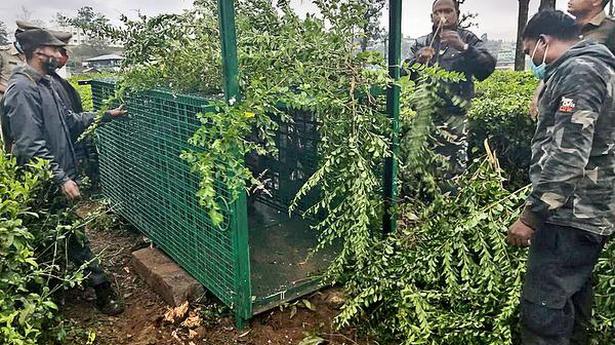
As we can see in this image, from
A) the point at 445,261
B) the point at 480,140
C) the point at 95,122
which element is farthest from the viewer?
the point at 480,140

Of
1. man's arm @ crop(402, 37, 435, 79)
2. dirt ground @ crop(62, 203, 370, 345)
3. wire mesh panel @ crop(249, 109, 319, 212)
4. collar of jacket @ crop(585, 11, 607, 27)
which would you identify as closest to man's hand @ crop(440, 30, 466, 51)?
man's arm @ crop(402, 37, 435, 79)

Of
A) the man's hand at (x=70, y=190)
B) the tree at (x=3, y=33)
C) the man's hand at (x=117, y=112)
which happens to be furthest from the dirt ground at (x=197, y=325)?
the tree at (x=3, y=33)

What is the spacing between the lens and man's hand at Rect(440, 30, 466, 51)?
4.43m

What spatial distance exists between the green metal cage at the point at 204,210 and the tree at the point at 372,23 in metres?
0.74

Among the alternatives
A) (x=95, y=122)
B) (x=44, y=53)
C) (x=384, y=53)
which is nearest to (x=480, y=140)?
(x=384, y=53)

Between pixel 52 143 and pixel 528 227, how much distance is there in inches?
116

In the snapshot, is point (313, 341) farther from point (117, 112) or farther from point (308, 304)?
point (117, 112)

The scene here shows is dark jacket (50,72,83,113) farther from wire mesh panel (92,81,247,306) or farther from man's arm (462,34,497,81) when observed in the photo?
man's arm (462,34,497,81)

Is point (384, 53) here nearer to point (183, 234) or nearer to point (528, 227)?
point (528, 227)

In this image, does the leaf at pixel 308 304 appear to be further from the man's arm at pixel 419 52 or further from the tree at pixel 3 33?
the tree at pixel 3 33

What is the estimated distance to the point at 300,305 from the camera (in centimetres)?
317

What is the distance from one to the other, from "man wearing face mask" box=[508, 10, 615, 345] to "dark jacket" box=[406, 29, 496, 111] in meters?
2.12

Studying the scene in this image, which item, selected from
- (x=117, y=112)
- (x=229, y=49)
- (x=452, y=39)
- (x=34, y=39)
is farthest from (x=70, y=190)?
(x=452, y=39)

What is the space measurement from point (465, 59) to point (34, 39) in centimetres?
349
